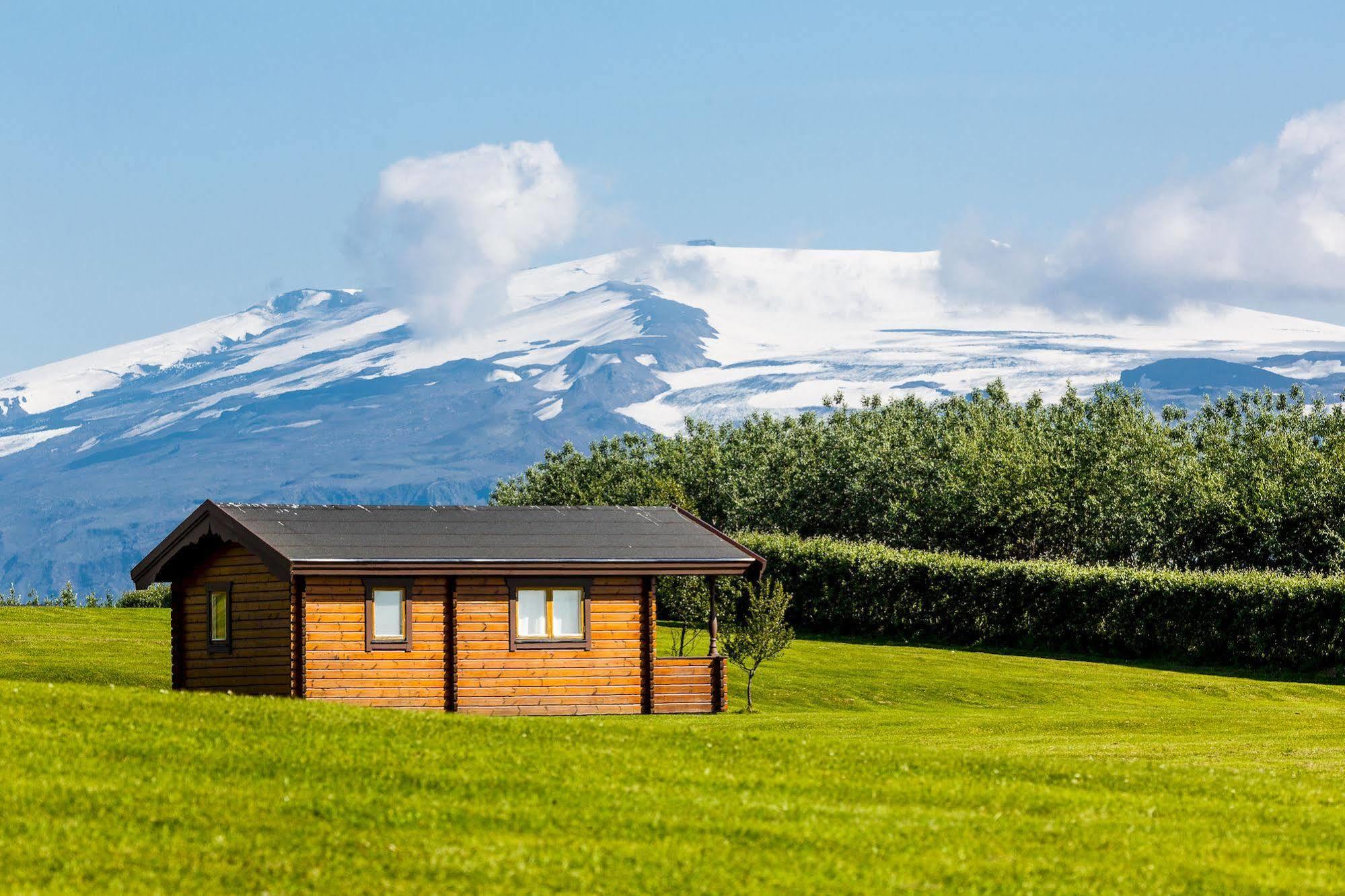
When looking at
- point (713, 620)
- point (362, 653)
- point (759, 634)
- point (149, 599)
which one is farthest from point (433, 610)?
point (149, 599)

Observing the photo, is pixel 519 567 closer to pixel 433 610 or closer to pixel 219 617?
pixel 433 610

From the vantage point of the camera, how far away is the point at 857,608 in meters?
61.4

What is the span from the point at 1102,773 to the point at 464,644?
17782 mm

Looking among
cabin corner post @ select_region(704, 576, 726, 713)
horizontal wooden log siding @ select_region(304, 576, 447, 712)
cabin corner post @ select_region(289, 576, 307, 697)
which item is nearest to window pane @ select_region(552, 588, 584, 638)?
horizontal wooden log siding @ select_region(304, 576, 447, 712)

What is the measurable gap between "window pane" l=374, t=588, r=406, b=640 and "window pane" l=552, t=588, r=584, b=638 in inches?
123

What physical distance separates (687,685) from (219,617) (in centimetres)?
1001

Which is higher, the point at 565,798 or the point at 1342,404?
the point at 1342,404

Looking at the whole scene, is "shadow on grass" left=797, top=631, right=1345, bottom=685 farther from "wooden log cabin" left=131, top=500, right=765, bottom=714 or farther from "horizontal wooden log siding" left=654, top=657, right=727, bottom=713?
"wooden log cabin" left=131, top=500, right=765, bottom=714

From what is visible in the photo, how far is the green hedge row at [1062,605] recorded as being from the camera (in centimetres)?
5019

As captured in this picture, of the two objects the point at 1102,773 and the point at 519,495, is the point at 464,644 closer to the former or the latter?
the point at 1102,773

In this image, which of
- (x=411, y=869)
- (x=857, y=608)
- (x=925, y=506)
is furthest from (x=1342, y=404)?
(x=411, y=869)

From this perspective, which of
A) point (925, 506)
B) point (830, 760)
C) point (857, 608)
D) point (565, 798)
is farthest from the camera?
point (925, 506)

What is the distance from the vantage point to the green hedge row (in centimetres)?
A: 5019

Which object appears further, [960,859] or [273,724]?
[273,724]
